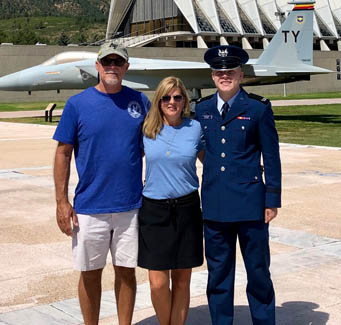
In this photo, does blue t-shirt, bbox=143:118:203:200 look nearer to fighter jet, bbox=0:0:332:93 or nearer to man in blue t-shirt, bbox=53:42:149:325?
man in blue t-shirt, bbox=53:42:149:325

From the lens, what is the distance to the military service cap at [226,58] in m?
3.88

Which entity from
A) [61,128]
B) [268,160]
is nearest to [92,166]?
[61,128]

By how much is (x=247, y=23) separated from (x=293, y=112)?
135 ft

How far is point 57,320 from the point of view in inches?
174

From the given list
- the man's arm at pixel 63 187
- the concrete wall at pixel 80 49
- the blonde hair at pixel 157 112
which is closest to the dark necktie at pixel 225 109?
the blonde hair at pixel 157 112

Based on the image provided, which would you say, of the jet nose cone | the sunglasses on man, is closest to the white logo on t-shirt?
the sunglasses on man

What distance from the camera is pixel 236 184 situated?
12.8 ft

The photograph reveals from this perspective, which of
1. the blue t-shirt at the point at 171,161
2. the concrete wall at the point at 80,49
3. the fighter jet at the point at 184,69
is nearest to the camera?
the blue t-shirt at the point at 171,161

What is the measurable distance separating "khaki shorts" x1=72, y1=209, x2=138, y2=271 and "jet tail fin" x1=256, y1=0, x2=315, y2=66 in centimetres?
2858

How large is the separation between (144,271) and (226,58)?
8.75 feet

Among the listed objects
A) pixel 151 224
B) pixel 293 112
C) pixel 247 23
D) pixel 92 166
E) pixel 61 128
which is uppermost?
pixel 247 23

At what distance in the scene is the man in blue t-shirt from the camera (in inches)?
150

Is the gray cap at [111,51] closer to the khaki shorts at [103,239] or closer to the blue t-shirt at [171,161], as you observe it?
the blue t-shirt at [171,161]

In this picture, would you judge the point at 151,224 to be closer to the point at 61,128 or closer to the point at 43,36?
the point at 61,128
